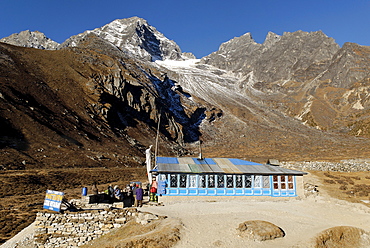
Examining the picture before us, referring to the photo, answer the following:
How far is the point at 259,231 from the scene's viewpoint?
44.5 feet

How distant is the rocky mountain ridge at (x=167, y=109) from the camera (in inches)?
1804

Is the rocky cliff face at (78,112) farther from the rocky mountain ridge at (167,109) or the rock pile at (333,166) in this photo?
the rock pile at (333,166)

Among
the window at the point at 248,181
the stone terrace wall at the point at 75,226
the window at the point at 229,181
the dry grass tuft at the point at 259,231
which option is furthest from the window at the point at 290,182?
the stone terrace wall at the point at 75,226

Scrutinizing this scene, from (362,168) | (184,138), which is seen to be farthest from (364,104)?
(362,168)

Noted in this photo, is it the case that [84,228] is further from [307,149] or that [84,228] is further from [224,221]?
[307,149]

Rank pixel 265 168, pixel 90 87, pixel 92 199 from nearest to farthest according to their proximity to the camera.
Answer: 1. pixel 92 199
2. pixel 265 168
3. pixel 90 87

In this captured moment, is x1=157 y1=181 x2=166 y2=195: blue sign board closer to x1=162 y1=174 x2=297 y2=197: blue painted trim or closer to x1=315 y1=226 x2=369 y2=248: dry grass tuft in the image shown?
x1=162 y1=174 x2=297 y2=197: blue painted trim

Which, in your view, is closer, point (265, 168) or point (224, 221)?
point (224, 221)

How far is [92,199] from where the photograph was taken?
1870 cm

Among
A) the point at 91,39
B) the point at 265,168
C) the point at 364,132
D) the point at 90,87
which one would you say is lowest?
the point at 265,168

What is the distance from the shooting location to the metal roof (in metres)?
22.6

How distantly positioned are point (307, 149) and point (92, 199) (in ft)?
212

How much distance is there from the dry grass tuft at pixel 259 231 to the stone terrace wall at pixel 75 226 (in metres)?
4.86

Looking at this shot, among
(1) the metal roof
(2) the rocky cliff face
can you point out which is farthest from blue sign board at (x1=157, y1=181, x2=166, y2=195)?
(2) the rocky cliff face
